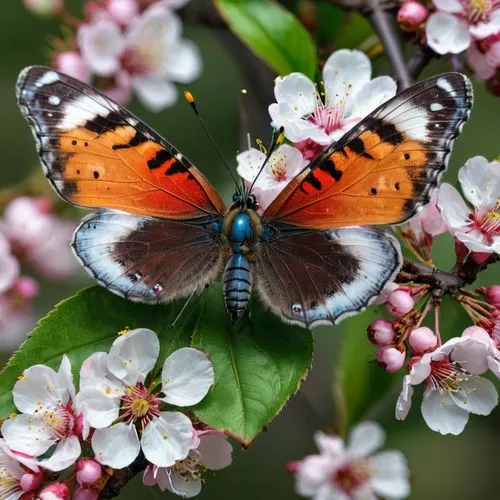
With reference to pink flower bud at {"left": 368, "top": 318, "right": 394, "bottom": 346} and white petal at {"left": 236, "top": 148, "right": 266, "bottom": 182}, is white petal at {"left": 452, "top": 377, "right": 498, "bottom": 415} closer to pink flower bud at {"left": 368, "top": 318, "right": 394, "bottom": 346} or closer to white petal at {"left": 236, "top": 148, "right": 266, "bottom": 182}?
pink flower bud at {"left": 368, "top": 318, "right": 394, "bottom": 346}

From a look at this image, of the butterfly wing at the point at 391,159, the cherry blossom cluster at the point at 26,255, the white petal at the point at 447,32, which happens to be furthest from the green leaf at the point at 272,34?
the cherry blossom cluster at the point at 26,255

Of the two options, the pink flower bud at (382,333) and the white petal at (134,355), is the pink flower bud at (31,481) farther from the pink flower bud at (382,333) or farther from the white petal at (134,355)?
the pink flower bud at (382,333)

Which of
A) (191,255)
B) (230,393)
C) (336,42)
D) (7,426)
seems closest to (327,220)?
(191,255)

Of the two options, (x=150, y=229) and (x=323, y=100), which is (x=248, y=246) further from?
(x=323, y=100)

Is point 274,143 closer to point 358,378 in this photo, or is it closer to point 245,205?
point 245,205

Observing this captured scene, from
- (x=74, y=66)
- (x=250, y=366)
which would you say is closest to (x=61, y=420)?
(x=250, y=366)

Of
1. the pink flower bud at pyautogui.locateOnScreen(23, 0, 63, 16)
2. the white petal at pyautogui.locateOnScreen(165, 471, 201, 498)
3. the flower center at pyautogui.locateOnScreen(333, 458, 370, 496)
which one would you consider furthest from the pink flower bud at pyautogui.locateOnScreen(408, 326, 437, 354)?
the pink flower bud at pyautogui.locateOnScreen(23, 0, 63, 16)
